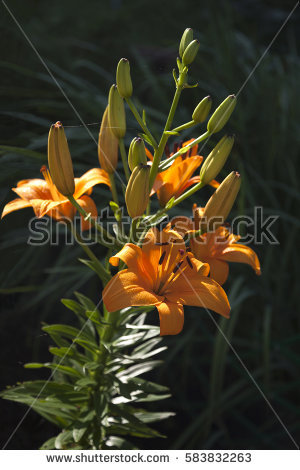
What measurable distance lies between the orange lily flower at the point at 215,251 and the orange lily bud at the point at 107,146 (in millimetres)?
172

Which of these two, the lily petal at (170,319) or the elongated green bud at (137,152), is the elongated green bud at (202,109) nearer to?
the elongated green bud at (137,152)

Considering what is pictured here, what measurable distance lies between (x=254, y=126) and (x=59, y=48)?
123cm

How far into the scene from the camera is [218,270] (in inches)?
34.1

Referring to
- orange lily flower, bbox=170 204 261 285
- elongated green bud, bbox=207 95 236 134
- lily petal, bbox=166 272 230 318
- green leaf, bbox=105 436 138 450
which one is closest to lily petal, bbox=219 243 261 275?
orange lily flower, bbox=170 204 261 285

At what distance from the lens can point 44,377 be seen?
1277 millimetres

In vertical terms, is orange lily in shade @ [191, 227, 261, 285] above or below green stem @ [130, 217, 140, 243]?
below

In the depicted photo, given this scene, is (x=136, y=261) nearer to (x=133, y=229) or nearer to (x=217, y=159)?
(x=133, y=229)

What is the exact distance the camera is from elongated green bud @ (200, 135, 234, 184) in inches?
32.4

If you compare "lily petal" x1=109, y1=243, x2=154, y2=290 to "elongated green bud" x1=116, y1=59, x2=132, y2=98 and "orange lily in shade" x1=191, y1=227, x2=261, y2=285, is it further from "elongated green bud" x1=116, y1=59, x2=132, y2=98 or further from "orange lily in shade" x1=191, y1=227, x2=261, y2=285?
"elongated green bud" x1=116, y1=59, x2=132, y2=98

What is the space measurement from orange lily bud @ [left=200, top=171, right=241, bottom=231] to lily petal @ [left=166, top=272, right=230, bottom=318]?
0.12 m

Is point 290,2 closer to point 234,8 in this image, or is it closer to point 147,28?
point 234,8

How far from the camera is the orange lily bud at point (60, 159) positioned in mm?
772

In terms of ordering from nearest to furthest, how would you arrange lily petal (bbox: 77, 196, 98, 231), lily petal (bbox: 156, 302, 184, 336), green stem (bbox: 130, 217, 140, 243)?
lily petal (bbox: 156, 302, 184, 336) → green stem (bbox: 130, 217, 140, 243) → lily petal (bbox: 77, 196, 98, 231)

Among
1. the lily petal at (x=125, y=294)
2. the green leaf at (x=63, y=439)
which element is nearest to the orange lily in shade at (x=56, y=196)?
the lily petal at (x=125, y=294)
